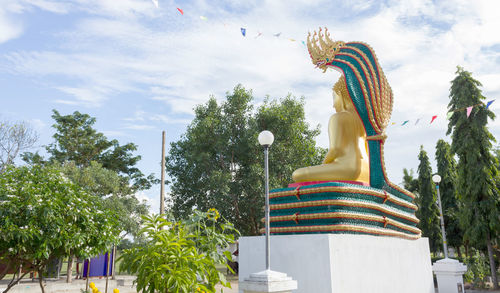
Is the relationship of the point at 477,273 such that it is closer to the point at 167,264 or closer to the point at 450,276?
the point at 450,276

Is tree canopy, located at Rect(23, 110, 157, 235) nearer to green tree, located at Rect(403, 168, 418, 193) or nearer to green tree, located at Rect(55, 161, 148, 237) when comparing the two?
green tree, located at Rect(55, 161, 148, 237)

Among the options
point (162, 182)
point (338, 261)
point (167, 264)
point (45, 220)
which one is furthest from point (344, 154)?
point (162, 182)

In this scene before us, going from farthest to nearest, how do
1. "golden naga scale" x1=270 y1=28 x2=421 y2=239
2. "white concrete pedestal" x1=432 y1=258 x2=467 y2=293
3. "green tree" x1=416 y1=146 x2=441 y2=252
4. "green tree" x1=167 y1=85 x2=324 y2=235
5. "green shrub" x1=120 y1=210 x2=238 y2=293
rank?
"green tree" x1=416 y1=146 x2=441 y2=252, "green tree" x1=167 y1=85 x2=324 y2=235, "white concrete pedestal" x1=432 y1=258 x2=467 y2=293, "golden naga scale" x1=270 y1=28 x2=421 y2=239, "green shrub" x1=120 y1=210 x2=238 y2=293

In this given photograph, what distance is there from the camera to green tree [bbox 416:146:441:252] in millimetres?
23391

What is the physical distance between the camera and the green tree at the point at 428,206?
23.4 m

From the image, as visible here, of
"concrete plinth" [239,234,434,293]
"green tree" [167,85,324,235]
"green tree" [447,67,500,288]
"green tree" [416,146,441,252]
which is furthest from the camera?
"green tree" [416,146,441,252]

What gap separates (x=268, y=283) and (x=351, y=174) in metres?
4.50

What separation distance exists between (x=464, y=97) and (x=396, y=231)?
10221 millimetres

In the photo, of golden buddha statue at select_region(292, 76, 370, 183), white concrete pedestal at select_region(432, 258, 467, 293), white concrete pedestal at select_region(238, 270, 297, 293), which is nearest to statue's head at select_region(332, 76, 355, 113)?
golden buddha statue at select_region(292, 76, 370, 183)

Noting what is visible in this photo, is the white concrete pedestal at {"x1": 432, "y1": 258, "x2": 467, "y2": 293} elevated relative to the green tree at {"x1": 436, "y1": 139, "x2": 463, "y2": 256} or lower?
lower

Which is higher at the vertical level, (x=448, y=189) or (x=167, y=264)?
(x=448, y=189)

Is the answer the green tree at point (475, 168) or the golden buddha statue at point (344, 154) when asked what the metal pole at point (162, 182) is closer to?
the golden buddha statue at point (344, 154)

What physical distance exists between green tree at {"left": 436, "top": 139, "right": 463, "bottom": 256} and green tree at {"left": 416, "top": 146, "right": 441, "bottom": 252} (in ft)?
2.39

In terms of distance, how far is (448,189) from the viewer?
24172 millimetres
